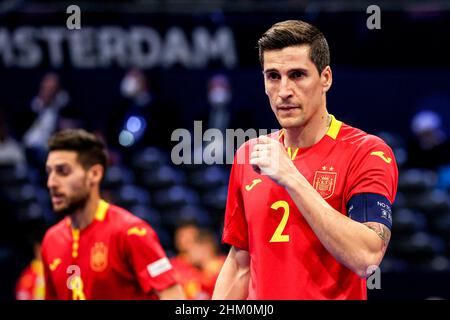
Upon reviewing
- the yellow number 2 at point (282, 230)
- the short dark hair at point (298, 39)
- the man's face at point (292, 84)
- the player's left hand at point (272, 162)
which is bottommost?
the yellow number 2 at point (282, 230)

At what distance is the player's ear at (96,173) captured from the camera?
6.31m

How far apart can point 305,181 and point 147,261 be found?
2.32m

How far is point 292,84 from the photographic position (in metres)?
3.78

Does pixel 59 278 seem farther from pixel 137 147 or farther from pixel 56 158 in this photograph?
pixel 137 147

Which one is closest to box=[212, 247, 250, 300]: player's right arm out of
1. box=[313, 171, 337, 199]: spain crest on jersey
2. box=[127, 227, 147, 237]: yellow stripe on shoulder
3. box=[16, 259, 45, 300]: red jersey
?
box=[313, 171, 337, 199]: spain crest on jersey

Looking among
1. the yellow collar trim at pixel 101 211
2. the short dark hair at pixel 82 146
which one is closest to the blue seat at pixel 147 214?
the short dark hair at pixel 82 146

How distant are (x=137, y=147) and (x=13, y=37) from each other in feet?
8.28

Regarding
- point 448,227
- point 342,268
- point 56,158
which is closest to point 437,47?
point 448,227

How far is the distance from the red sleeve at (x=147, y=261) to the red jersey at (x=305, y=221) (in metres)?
1.70

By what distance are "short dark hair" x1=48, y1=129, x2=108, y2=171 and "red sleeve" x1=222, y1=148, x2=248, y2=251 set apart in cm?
238

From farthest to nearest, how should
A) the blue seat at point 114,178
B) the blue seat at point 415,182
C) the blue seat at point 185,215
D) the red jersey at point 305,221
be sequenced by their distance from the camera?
the blue seat at point 415,182 → the blue seat at point 114,178 → the blue seat at point 185,215 → the red jersey at point 305,221

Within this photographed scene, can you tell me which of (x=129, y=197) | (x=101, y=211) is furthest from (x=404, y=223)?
(x=101, y=211)

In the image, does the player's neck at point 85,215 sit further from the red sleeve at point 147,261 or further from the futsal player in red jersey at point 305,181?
the futsal player in red jersey at point 305,181

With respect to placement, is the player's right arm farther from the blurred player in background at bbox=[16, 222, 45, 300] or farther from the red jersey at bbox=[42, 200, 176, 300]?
the blurred player in background at bbox=[16, 222, 45, 300]
